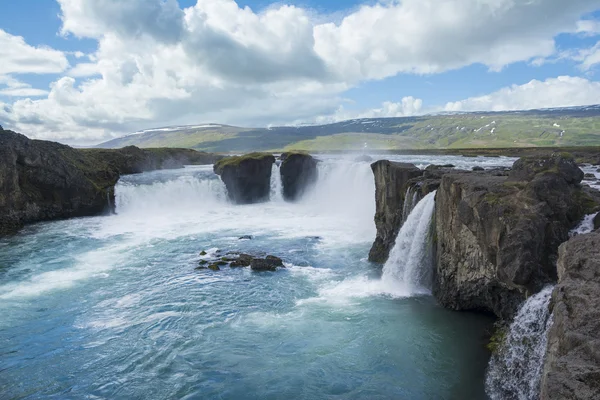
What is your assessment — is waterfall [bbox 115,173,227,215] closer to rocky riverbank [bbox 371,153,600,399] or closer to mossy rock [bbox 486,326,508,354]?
rocky riverbank [bbox 371,153,600,399]

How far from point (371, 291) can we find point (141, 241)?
76.5 ft

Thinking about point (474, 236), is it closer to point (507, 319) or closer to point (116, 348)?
point (507, 319)

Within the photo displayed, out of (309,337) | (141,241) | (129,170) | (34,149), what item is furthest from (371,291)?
(129,170)

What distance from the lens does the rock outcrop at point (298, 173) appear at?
56656mm

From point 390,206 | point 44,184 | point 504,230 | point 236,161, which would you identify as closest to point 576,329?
point 504,230

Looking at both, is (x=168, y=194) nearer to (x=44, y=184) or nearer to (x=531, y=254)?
(x=44, y=184)

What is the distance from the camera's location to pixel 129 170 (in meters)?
75.5

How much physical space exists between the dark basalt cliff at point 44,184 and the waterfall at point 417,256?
126 ft

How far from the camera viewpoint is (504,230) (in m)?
13.8

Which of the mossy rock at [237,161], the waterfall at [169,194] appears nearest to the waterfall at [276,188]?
the mossy rock at [237,161]

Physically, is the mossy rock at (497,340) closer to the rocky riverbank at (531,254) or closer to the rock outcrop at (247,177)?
the rocky riverbank at (531,254)

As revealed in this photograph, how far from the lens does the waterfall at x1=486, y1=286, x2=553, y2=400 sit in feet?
37.3

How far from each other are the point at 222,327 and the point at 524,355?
12368 mm

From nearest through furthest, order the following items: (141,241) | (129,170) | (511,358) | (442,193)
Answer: (511,358)
(442,193)
(141,241)
(129,170)
